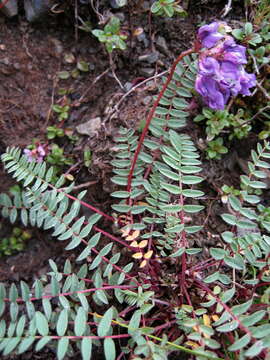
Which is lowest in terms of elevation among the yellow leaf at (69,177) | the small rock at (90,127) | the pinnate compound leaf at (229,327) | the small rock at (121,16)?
the pinnate compound leaf at (229,327)

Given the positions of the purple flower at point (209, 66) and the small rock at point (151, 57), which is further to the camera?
the small rock at point (151, 57)

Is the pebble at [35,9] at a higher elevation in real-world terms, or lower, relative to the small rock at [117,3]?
lower

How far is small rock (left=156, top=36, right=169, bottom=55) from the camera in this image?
246cm

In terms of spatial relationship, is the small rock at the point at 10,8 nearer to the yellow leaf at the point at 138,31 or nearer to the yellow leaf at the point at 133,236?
the yellow leaf at the point at 138,31

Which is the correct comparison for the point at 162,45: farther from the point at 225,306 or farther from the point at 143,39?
the point at 225,306

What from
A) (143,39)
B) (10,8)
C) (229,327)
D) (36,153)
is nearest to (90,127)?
(36,153)

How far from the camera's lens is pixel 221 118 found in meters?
2.23

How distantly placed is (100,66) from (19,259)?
4.47 ft

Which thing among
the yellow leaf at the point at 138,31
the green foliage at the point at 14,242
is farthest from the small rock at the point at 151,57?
the green foliage at the point at 14,242

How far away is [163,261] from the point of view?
2.02m

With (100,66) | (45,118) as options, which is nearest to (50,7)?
(100,66)

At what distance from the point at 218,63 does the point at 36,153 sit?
1.30 metres

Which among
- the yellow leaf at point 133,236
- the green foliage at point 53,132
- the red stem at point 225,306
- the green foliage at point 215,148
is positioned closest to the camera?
the red stem at point 225,306

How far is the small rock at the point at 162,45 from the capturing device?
2.46 metres
